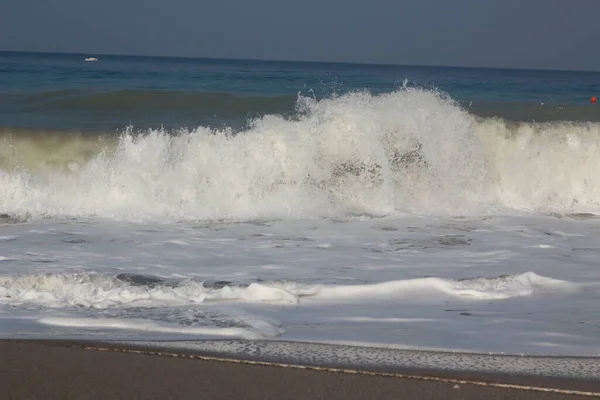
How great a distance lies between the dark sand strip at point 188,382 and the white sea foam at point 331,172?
18.2 ft

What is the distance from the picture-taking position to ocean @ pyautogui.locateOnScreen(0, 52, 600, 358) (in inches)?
186

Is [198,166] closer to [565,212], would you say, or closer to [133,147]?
[133,147]

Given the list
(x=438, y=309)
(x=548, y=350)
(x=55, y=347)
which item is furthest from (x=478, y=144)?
(x=55, y=347)

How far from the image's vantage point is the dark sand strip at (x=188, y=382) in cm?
329

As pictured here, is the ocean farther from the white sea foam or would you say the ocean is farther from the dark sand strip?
the dark sand strip

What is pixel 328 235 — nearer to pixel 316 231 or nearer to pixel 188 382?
pixel 316 231

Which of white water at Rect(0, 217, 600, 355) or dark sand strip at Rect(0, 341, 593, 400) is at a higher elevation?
white water at Rect(0, 217, 600, 355)

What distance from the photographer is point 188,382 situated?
3.42m

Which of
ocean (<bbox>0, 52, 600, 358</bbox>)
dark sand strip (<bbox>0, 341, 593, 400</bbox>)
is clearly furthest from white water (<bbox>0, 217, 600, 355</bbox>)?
dark sand strip (<bbox>0, 341, 593, 400</bbox>)

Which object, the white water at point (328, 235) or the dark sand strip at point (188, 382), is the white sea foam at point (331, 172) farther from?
the dark sand strip at point (188, 382)

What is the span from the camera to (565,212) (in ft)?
35.3

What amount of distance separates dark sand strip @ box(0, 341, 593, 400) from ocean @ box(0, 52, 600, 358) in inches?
18.7

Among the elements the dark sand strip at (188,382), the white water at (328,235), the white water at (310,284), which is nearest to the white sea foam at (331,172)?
the white water at (328,235)

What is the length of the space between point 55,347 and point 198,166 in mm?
6703
